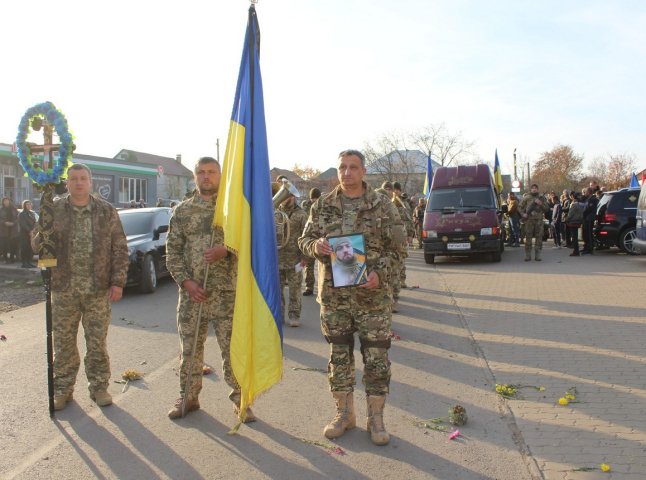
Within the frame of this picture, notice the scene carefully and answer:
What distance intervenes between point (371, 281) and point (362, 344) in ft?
1.68

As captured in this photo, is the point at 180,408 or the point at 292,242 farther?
the point at 292,242

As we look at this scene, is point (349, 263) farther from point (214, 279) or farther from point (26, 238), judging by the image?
point (26, 238)

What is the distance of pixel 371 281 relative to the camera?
416 centimetres

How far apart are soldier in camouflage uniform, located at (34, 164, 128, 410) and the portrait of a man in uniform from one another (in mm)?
2054

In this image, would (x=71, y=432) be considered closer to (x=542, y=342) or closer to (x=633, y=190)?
(x=542, y=342)

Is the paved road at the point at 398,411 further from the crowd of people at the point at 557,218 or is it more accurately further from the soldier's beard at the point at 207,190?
the crowd of people at the point at 557,218

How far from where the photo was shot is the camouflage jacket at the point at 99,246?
500cm

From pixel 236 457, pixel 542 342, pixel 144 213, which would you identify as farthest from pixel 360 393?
pixel 144 213

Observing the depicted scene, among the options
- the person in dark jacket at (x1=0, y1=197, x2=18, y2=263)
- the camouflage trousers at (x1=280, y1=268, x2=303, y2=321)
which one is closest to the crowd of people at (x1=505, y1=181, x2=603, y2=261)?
the camouflage trousers at (x1=280, y1=268, x2=303, y2=321)

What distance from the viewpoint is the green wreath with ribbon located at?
4926mm

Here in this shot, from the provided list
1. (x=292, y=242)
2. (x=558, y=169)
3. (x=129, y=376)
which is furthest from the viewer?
(x=558, y=169)

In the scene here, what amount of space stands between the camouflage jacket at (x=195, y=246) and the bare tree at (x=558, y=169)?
199ft

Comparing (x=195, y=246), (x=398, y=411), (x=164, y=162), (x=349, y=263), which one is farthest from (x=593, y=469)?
(x=164, y=162)

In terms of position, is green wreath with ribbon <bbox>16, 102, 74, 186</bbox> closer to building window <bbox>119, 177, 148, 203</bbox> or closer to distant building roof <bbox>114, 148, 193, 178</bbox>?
building window <bbox>119, 177, 148, 203</bbox>
